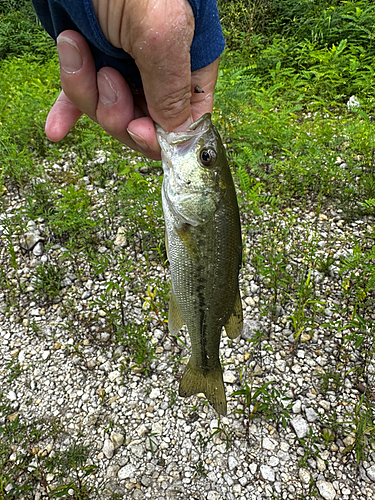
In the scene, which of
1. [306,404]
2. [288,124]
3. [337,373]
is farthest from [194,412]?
[288,124]

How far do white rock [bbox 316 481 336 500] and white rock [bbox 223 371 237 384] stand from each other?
0.99 meters

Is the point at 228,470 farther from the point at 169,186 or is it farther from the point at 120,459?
the point at 169,186

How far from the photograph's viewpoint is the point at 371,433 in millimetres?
2920

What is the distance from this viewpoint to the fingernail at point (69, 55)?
78.2 inches

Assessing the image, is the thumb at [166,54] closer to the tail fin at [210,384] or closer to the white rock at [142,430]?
the tail fin at [210,384]

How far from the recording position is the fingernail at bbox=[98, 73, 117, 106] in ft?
7.29

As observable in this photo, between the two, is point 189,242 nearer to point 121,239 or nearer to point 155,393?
point 155,393

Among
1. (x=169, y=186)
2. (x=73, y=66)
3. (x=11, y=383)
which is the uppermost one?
(x=73, y=66)

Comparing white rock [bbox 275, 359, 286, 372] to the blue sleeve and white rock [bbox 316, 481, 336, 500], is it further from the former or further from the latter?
the blue sleeve

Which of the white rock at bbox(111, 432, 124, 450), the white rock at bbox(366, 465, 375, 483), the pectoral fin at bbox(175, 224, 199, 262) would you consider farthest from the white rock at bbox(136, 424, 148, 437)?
the pectoral fin at bbox(175, 224, 199, 262)

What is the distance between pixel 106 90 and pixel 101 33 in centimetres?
48

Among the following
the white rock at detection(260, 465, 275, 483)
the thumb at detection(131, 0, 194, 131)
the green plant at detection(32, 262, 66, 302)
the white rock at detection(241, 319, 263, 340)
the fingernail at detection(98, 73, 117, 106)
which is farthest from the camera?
the green plant at detection(32, 262, 66, 302)

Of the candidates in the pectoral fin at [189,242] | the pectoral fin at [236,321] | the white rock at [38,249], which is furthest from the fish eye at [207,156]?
the white rock at [38,249]

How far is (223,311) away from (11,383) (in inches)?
97.4
